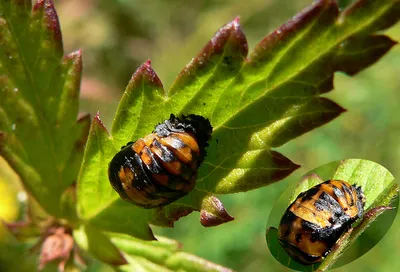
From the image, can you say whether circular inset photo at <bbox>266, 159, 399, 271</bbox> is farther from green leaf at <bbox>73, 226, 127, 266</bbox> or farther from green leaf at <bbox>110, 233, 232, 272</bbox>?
green leaf at <bbox>73, 226, 127, 266</bbox>

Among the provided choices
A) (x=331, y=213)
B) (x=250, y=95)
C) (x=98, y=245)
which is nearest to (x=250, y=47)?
(x=250, y=95)

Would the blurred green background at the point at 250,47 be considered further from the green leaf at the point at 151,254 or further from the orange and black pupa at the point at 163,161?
the green leaf at the point at 151,254

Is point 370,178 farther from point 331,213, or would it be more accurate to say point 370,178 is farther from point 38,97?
point 38,97

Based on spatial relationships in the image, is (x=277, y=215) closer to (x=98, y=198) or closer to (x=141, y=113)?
(x=141, y=113)

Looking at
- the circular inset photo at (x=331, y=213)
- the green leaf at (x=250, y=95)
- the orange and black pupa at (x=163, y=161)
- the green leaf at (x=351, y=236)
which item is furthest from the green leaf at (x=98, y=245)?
→ the green leaf at (x=351, y=236)

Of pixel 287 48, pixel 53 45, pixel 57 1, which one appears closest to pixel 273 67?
pixel 287 48
